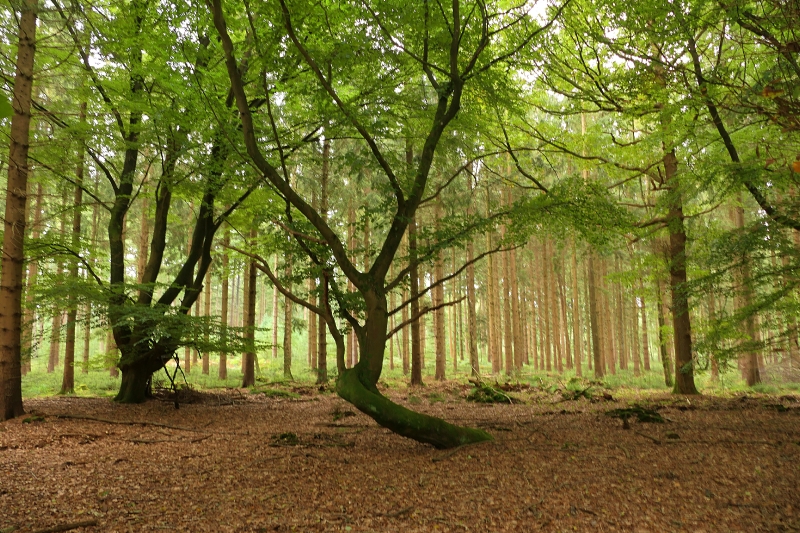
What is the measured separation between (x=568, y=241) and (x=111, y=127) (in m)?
→ 19.5

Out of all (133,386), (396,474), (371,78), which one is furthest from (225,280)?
(396,474)

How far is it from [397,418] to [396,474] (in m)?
0.70

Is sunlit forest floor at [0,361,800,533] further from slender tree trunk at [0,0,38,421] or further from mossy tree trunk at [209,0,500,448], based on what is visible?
slender tree trunk at [0,0,38,421]

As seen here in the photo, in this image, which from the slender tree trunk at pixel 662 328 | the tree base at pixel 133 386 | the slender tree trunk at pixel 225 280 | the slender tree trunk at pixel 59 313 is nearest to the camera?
the slender tree trunk at pixel 59 313

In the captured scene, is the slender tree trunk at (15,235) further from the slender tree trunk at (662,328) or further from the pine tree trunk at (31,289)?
the slender tree trunk at (662,328)

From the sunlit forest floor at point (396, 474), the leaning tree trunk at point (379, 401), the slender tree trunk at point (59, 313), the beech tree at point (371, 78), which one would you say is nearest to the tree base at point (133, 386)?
the sunlit forest floor at point (396, 474)

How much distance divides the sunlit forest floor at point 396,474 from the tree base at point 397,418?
218 mm

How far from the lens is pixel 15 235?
721cm

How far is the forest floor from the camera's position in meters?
3.64

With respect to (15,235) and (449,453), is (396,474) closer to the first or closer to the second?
(449,453)

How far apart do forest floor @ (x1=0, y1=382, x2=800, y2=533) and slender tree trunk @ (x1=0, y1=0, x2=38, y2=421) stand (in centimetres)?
65

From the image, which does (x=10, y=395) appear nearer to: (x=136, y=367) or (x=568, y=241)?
(x=136, y=367)

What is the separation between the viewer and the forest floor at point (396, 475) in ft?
11.9

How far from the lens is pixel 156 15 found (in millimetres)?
8234
